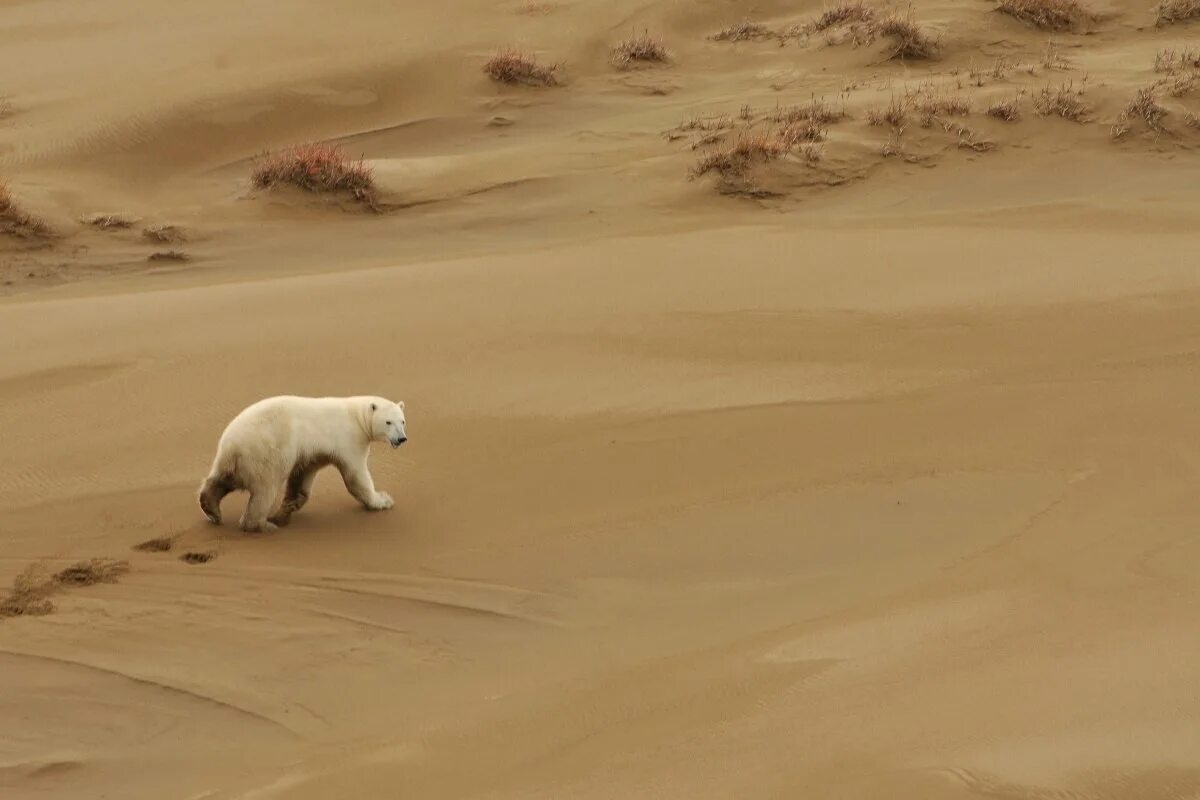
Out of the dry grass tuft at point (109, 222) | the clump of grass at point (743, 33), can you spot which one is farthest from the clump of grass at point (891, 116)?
the dry grass tuft at point (109, 222)

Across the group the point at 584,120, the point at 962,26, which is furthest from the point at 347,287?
the point at 962,26

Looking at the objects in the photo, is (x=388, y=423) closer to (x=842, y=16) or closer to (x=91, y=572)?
(x=91, y=572)

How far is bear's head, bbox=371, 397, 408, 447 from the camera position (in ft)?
24.0

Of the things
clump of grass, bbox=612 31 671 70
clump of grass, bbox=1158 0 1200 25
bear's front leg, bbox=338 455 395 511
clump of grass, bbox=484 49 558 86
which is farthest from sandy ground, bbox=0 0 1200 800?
clump of grass, bbox=1158 0 1200 25

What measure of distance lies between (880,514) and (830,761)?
2.34 metres

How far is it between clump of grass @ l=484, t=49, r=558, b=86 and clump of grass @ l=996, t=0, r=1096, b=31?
5516 millimetres

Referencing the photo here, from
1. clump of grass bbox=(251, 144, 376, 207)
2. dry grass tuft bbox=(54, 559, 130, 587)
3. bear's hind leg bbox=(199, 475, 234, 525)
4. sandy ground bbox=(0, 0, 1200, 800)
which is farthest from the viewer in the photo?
clump of grass bbox=(251, 144, 376, 207)

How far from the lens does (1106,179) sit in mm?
13070

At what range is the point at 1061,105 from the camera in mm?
14172

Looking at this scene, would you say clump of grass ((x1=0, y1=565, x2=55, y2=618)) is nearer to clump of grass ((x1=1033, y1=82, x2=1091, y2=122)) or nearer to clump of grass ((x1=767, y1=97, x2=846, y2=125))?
clump of grass ((x1=767, y1=97, x2=846, y2=125))

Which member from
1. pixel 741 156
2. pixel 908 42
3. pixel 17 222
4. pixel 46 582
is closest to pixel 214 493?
pixel 46 582

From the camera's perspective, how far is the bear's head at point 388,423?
7324mm

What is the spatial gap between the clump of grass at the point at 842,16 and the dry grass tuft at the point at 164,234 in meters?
8.51

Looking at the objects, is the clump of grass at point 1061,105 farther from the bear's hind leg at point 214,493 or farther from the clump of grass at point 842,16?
the bear's hind leg at point 214,493
